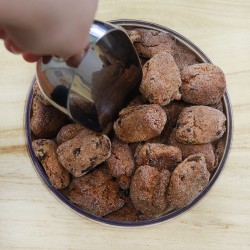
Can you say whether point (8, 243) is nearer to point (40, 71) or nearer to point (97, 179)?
point (97, 179)

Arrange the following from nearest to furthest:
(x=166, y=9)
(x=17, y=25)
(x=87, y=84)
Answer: (x=17, y=25)
(x=87, y=84)
(x=166, y=9)

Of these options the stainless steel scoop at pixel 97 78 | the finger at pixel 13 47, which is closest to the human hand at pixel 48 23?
the finger at pixel 13 47

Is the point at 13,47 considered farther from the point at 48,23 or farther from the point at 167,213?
the point at 167,213

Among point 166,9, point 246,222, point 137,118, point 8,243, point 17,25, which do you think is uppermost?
point 17,25

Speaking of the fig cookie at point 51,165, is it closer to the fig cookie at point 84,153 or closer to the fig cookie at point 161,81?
the fig cookie at point 84,153

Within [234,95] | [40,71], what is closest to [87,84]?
[40,71]

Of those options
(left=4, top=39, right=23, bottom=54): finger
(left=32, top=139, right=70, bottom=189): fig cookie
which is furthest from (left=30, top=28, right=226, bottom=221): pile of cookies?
(left=4, top=39, right=23, bottom=54): finger

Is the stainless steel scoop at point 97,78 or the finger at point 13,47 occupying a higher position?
the finger at point 13,47
